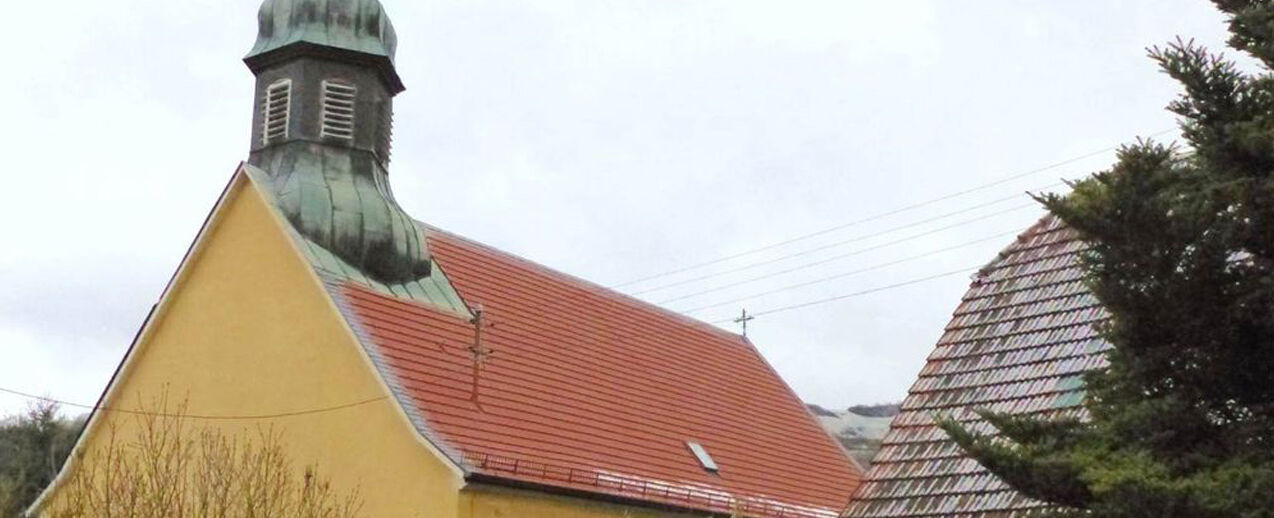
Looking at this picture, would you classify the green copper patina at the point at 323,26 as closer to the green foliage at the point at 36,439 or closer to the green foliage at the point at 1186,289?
the green foliage at the point at 36,439

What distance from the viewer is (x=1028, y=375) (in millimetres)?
10203

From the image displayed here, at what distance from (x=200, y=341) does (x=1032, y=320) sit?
1034 centimetres

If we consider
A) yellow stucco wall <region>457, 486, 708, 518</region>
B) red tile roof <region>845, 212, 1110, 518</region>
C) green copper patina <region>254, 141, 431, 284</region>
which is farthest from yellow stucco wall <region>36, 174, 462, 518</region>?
red tile roof <region>845, 212, 1110, 518</region>

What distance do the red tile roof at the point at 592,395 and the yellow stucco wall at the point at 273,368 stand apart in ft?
1.34

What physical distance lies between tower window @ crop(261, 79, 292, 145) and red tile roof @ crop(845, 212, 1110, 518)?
9677 millimetres

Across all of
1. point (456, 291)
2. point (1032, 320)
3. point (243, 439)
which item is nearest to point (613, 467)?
point (456, 291)

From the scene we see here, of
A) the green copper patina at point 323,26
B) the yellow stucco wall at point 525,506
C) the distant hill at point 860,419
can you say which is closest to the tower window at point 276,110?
the green copper patina at point 323,26

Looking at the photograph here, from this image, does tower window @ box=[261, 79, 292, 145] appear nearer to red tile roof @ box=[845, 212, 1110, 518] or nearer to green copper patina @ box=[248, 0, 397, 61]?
green copper patina @ box=[248, 0, 397, 61]

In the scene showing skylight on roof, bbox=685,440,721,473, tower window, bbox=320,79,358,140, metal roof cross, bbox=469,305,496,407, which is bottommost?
skylight on roof, bbox=685,440,721,473

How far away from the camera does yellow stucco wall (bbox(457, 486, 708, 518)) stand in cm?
1561

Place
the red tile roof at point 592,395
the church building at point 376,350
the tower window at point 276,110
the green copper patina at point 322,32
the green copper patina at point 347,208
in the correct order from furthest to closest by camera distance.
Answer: the green copper patina at point 322,32 < the tower window at point 276,110 < the green copper patina at point 347,208 < the red tile roof at point 592,395 < the church building at point 376,350

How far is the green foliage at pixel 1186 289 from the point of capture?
6.42m

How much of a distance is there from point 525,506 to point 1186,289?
10.5 metres

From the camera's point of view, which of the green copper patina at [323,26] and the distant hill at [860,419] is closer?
the green copper patina at [323,26]
